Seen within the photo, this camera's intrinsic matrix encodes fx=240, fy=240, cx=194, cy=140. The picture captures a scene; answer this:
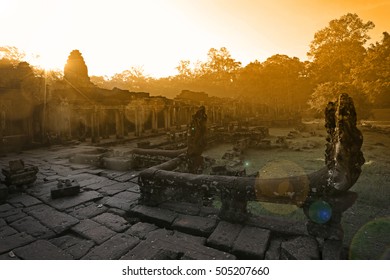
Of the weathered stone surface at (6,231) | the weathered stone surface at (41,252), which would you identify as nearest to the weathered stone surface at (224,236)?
the weathered stone surface at (41,252)

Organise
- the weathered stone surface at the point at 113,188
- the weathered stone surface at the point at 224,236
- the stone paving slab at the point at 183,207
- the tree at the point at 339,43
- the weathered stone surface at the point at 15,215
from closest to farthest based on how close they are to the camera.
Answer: the weathered stone surface at the point at 224,236
the stone paving slab at the point at 183,207
the weathered stone surface at the point at 15,215
the weathered stone surface at the point at 113,188
the tree at the point at 339,43

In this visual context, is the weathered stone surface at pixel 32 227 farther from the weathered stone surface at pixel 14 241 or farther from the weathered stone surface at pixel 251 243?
the weathered stone surface at pixel 251 243

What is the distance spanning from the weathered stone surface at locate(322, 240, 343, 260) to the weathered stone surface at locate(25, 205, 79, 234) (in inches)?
171

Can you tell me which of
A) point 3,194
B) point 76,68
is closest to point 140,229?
point 3,194

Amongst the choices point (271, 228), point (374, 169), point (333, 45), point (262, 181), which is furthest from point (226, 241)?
point (333, 45)

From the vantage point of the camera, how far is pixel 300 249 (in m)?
3.31

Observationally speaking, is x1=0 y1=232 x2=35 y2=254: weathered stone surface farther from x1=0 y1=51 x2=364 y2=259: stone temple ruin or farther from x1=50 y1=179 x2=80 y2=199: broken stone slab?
x1=50 y1=179 x2=80 y2=199: broken stone slab

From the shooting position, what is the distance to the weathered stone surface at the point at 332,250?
122 inches

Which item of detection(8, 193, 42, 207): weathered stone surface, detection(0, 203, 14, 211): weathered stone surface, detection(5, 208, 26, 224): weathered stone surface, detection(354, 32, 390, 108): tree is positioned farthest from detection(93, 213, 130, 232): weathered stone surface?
detection(354, 32, 390, 108): tree

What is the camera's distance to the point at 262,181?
3955 millimetres

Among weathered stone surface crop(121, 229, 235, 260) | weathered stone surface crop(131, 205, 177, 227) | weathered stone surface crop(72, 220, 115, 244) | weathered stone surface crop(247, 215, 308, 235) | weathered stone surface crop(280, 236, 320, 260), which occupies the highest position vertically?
weathered stone surface crop(247, 215, 308, 235)

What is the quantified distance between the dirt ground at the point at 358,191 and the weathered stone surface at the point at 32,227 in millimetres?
4443

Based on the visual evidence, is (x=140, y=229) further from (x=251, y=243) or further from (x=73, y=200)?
(x=73, y=200)

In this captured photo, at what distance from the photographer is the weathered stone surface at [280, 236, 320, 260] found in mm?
3189
